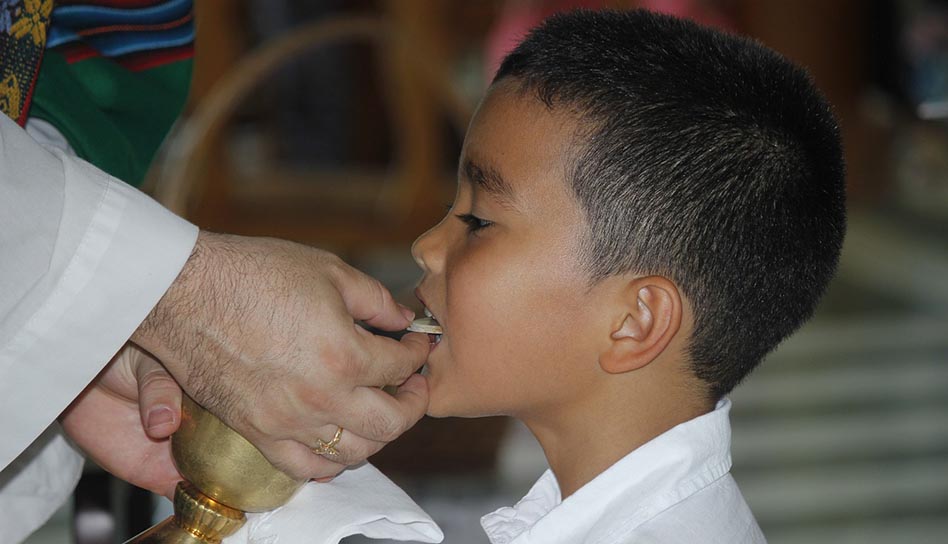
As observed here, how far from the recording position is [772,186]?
1154 mm

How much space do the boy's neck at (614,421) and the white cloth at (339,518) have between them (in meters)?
0.18

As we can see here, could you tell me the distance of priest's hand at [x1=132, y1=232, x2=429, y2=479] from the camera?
104 cm

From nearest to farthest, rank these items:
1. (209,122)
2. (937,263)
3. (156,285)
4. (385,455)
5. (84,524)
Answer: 1. (156,285)
2. (84,524)
3. (385,455)
4. (209,122)
5. (937,263)

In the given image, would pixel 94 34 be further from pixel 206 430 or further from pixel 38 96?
pixel 206 430

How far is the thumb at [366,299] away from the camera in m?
1.09

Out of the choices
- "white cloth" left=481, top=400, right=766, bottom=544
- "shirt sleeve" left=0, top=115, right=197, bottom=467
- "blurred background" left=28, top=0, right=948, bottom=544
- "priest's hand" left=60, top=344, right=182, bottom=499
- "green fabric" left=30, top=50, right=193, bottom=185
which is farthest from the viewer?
"blurred background" left=28, top=0, right=948, bottom=544

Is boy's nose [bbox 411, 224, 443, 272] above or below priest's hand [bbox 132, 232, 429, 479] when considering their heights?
above

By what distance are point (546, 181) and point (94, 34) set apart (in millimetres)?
653

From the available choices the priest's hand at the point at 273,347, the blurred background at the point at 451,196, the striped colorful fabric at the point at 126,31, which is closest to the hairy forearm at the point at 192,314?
the priest's hand at the point at 273,347

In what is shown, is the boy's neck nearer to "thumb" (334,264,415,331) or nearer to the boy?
the boy

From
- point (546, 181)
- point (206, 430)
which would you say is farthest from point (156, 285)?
point (546, 181)

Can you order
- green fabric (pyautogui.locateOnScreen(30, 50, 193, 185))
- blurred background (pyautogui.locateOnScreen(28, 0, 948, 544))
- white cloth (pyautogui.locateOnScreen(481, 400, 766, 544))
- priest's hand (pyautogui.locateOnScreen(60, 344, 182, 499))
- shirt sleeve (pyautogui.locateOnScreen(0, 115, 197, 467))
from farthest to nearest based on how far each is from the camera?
1. blurred background (pyautogui.locateOnScreen(28, 0, 948, 544))
2. green fabric (pyautogui.locateOnScreen(30, 50, 193, 185))
3. priest's hand (pyautogui.locateOnScreen(60, 344, 182, 499))
4. white cloth (pyautogui.locateOnScreen(481, 400, 766, 544))
5. shirt sleeve (pyautogui.locateOnScreen(0, 115, 197, 467))

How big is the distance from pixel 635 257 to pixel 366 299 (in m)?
0.27

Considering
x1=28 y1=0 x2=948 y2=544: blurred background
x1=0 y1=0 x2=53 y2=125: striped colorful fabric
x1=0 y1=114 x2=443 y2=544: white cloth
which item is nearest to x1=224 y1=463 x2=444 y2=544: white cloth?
x1=0 y1=114 x2=443 y2=544: white cloth
